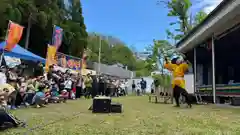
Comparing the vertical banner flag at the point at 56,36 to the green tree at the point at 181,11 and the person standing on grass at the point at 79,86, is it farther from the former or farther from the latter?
the green tree at the point at 181,11

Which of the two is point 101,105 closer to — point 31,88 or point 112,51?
point 31,88

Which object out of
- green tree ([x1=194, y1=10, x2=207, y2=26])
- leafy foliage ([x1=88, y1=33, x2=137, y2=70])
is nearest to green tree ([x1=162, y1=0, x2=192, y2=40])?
green tree ([x1=194, y1=10, x2=207, y2=26])

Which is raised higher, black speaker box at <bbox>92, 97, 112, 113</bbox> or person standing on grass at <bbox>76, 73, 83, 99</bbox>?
person standing on grass at <bbox>76, 73, 83, 99</bbox>

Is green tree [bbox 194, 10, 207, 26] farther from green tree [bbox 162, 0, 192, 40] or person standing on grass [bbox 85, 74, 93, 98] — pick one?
person standing on grass [bbox 85, 74, 93, 98]

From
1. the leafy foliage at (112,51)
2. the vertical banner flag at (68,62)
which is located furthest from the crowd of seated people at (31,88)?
the leafy foliage at (112,51)

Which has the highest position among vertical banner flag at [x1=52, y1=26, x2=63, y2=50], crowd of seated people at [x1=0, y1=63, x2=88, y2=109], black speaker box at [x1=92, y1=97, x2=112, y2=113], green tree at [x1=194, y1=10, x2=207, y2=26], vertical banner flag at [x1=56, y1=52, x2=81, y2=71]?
green tree at [x1=194, y1=10, x2=207, y2=26]

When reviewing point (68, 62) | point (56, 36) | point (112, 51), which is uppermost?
point (112, 51)

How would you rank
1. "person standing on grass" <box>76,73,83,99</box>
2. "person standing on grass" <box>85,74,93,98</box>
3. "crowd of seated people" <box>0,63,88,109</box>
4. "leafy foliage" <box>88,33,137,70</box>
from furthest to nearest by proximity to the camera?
"leafy foliage" <box>88,33,137,70</box>
"person standing on grass" <box>85,74,93,98</box>
"person standing on grass" <box>76,73,83,99</box>
"crowd of seated people" <box>0,63,88,109</box>

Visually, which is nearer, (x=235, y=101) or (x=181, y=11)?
(x=235, y=101)

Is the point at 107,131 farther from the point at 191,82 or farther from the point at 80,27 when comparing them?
the point at 80,27

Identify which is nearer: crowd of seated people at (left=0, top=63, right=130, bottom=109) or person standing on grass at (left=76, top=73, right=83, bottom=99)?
crowd of seated people at (left=0, top=63, right=130, bottom=109)

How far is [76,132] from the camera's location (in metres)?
4.82

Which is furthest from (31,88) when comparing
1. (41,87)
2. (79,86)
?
(79,86)

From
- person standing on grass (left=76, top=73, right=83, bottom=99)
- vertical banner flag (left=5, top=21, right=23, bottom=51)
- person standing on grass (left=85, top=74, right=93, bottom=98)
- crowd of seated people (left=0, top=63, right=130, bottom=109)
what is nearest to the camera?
crowd of seated people (left=0, top=63, right=130, bottom=109)
